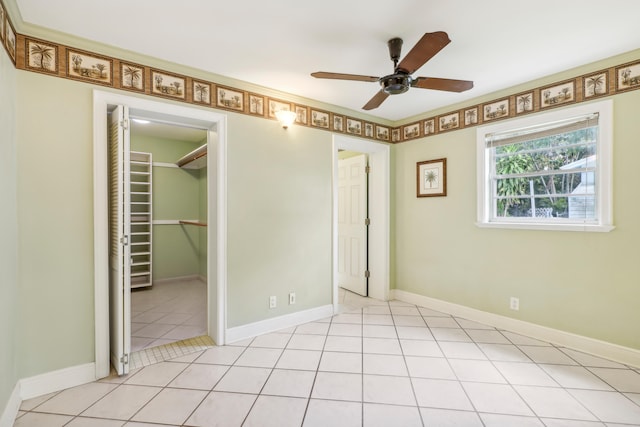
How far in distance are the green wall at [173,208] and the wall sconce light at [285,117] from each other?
2863 mm

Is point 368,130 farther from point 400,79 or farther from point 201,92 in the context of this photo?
point 201,92

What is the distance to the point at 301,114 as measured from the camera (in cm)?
333

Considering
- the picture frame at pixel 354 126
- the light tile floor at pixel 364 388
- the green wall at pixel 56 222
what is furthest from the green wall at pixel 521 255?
the green wall at pixel 56 222

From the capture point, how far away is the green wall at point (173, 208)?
16.8ft

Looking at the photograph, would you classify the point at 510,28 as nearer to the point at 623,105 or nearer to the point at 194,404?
the point at 623,105

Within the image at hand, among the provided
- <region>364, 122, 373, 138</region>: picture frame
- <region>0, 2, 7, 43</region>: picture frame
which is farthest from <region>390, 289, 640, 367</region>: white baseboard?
<region>0, 2, 7, 43</region>: picture frame

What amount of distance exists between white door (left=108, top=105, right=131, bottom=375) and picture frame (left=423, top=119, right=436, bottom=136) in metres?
3.27

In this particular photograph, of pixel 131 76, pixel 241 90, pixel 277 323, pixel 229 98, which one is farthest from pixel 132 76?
pixel 277 323

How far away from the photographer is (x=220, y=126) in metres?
2.81

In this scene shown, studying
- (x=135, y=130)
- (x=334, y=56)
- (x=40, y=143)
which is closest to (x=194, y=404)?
(x=40, y=143)

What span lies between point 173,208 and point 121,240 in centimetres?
332

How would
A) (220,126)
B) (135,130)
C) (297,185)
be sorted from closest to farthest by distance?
1. (220,126)
2. (297,185)
3. (135,130)

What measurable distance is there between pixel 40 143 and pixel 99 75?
650 millimetres

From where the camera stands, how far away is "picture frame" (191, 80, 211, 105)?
8.80 feet
